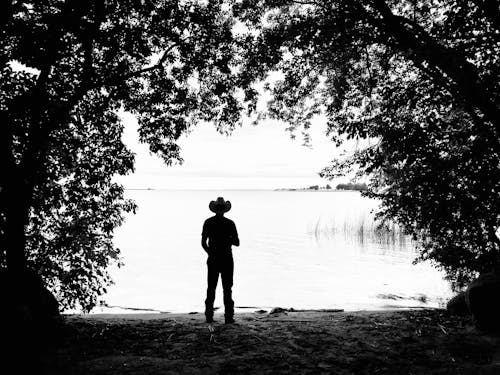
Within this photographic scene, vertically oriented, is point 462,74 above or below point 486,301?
above

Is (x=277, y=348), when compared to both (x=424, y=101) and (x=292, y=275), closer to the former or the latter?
(x=424, y=101)

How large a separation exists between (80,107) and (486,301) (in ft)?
32.7

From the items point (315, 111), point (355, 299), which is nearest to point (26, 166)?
point (315, 111)

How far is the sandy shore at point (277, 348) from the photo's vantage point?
206 inches

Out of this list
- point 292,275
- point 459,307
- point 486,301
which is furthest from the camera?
point 292,275

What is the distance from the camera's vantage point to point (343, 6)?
32.1ft

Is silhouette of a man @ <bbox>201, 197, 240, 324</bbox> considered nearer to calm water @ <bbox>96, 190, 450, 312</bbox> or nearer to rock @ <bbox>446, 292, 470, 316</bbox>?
rock @ <bbox>446, 292, 470, 316</bbox>

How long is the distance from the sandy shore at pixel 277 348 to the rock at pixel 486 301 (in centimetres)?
25

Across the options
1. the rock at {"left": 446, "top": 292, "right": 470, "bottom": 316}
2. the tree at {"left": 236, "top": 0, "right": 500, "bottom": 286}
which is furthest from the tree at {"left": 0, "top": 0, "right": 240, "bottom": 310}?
the rock at {"left": 446, "top": 292, "right": 470, "bottom": 316}

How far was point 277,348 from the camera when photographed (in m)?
6.02

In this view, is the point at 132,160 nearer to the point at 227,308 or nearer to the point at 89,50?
the point at 89,50

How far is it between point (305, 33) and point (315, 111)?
15.5 ft

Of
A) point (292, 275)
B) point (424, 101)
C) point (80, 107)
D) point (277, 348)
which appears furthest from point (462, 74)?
point (292, 275)

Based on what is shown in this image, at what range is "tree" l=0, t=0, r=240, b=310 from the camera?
7016mm
